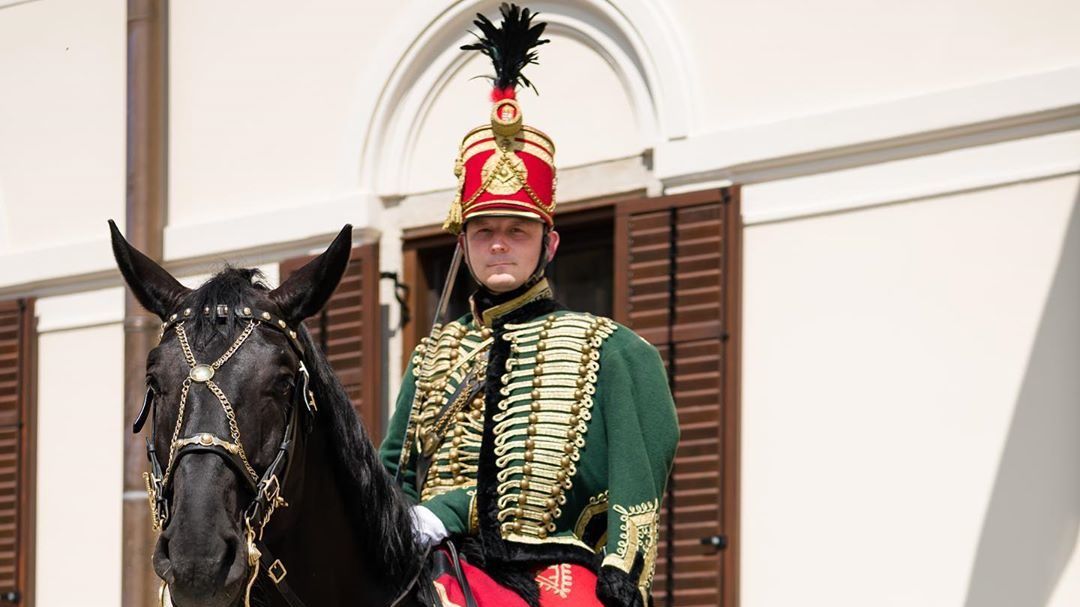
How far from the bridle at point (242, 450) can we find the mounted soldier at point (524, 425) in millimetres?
514

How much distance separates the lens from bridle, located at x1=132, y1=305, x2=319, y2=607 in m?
3.70

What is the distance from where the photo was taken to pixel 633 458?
4.52m

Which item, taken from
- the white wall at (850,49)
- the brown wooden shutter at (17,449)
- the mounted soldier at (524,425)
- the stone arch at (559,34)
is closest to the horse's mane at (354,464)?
the mounted soldier at (524,425)

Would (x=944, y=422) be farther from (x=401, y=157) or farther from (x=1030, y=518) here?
(x=401, y=157)

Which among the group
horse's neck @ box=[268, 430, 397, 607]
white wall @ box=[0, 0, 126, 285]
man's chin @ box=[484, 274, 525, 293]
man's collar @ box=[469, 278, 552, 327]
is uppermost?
white wall @ box=[0, 0, 126, 285]

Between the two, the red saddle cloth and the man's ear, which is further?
the man's ear

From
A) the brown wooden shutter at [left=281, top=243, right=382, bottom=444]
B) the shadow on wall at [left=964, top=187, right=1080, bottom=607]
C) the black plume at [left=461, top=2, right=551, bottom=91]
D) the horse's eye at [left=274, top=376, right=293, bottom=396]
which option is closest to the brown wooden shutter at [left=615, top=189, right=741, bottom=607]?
the shadow on wall at [left=964, top=187, right=1080, bottom=607]

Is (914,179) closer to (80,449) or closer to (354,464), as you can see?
(354,464)

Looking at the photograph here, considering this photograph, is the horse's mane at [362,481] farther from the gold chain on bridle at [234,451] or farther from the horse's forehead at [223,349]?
the gold chain on bridle at [234,451]

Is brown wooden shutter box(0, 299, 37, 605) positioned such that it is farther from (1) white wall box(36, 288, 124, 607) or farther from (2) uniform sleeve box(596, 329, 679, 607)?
(2) uniform sleeve box(596, 329, 679, 607)

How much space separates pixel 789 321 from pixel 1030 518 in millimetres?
1237

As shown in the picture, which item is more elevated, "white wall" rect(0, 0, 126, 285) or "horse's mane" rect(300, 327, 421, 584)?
"white wall" rect(0, 0, 126, 285)

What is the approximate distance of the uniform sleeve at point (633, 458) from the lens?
4.43m

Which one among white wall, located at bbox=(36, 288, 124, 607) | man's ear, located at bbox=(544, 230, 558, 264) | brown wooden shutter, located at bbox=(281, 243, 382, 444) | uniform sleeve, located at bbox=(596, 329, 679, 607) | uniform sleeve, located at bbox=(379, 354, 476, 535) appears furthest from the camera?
white wall, located at bbox=(36, 288, 124, 607)
